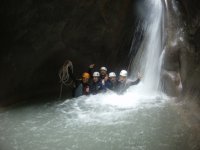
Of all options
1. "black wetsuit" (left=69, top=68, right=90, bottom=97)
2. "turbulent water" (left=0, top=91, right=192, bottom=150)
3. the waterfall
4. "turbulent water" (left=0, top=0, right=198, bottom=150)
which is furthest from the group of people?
the waterfall

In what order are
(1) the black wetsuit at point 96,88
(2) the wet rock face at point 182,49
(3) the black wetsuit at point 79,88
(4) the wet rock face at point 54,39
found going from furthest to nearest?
(1) the black wetsuit at point 96,88, (3) the black wetsuit at point 79,88, (4) the wet rock face at point 54,39, (2) the wet rock face at point 182,49

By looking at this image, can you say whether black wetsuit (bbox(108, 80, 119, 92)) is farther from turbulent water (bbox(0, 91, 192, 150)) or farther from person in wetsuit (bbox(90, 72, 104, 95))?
turbulent water (bbox(0, 91, 192, 150))

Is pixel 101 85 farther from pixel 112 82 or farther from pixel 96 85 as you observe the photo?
pixel 112 82

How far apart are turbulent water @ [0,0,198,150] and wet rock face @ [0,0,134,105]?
4.75 ft

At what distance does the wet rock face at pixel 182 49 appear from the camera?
799cm

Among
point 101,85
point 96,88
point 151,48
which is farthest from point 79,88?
A: point 151,48

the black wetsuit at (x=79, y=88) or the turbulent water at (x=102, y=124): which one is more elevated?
the black wetsuit at (x=79, y=88)

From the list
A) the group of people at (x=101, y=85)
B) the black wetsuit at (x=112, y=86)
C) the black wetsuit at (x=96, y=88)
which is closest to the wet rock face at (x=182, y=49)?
the group of people at (x=101, y=85)

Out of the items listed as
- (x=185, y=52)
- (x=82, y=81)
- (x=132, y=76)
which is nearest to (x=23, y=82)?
(x=82, y=81)

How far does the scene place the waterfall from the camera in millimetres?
10539

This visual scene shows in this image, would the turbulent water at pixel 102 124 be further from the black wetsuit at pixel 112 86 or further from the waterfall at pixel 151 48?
the black wetsuit at pixel 112 86

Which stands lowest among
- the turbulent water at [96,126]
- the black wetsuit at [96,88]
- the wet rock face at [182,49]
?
the turbulent water at [96,126]

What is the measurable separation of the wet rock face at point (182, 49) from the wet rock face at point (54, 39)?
287cm

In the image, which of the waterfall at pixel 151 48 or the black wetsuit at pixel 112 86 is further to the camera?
the waterfall at pixel 151 48
